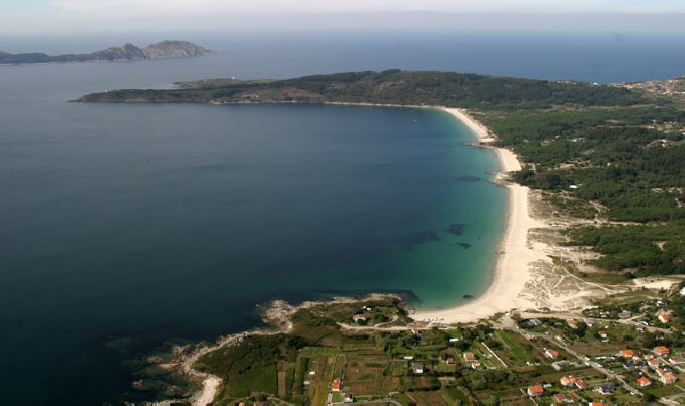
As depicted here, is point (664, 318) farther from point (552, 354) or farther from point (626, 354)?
point (552, 354)

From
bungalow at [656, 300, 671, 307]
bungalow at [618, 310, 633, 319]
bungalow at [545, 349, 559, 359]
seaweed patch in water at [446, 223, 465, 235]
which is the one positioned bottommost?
bungalow at [545, 349, 559, 359]

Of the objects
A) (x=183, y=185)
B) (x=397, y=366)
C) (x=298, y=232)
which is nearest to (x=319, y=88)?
(x=183, y=185)

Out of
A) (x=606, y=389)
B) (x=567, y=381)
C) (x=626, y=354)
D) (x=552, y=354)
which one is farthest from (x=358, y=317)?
(x=626, y=354)

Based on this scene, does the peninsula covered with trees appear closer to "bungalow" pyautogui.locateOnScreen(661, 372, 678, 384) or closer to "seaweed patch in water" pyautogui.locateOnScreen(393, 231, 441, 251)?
"seaweed patch in water" pyautogui.locateOnScreen(393, 231, 441, 251)

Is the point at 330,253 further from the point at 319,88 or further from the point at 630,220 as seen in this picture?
the point at 319,88

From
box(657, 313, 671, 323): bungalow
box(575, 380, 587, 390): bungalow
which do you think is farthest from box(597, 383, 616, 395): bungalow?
box(657, 313, 671, 323): bungalow

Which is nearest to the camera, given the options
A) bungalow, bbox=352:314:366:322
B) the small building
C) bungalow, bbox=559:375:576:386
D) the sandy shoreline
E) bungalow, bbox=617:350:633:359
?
the small building

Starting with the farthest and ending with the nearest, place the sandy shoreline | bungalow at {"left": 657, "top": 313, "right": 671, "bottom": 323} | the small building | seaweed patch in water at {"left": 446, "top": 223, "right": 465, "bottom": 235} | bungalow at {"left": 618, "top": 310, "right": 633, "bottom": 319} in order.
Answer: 1. seaweed patch in water at {"left": 446, "top": 223, "right": 465, "bottom": 235}
2. the sandy shoreline
3. bungalow at {"left": 618, "top": 310, "right": 633, "bottom": 319}
4. bungalow at {"left": 657, "top": 313, "right": 671, "bottom": 323}
5. the small building
